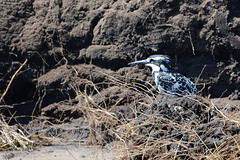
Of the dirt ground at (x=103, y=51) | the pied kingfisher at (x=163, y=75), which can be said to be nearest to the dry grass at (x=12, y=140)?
the dirt ground at (x=103, y=51)

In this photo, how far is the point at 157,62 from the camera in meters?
5.70

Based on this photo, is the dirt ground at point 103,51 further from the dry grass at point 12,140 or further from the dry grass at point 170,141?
the dry grass at point 170,141

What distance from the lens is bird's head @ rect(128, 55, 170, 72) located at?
5.65m

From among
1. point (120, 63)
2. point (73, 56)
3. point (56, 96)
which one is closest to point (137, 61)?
point (120, 63)

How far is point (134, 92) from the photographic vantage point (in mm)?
5914

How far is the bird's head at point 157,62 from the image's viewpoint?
5.65 m

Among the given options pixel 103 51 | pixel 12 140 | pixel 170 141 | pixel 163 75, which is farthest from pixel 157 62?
pixel 12 140

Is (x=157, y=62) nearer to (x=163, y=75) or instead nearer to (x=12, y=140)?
(x=163, y=75)

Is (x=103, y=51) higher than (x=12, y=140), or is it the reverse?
(x=103, y=51)

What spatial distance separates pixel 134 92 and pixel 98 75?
588 millimetres

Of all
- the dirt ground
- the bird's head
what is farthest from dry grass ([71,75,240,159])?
the bird's head

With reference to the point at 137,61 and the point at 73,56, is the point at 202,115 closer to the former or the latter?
the point at 137,61

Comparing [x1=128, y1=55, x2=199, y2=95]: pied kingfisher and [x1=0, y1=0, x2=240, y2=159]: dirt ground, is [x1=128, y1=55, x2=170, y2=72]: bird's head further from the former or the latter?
[x1=0, y1=0, x2=240, y2=159]: dirt ground

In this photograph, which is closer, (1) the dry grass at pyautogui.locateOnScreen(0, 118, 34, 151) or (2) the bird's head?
(1) the dry grass at pyautogui.locateOnScreen(0, 118, 34, 151)
